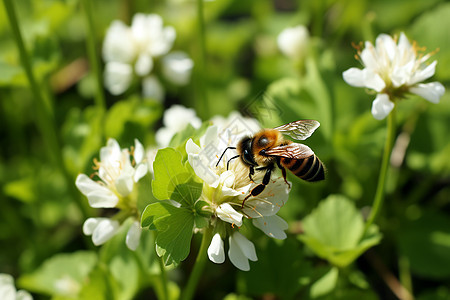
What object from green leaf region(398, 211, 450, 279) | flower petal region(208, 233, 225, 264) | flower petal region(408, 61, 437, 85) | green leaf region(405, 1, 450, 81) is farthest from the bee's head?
green leaf region(405, 1, 450, 81)

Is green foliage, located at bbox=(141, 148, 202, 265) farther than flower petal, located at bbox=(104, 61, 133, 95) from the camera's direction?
No

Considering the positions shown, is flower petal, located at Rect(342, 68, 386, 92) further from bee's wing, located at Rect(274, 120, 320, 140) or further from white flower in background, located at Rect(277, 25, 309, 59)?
white flower in background, located at Rect(277, 25, 309, 59)

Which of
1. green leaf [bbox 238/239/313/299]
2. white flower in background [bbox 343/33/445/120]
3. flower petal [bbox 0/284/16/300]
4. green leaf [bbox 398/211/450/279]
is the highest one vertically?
white flower in background [bbox 343/33/445/120]

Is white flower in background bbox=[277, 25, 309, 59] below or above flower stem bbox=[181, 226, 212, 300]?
above

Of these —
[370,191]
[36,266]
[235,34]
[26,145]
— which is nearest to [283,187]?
[370,191]

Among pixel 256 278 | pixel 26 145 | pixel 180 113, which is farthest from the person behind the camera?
pixel 26 145

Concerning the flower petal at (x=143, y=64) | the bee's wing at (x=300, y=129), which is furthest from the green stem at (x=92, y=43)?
the bee's wing at (x=300, y=129)

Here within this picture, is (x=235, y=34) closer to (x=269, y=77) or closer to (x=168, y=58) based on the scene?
(x=269, y=77)
